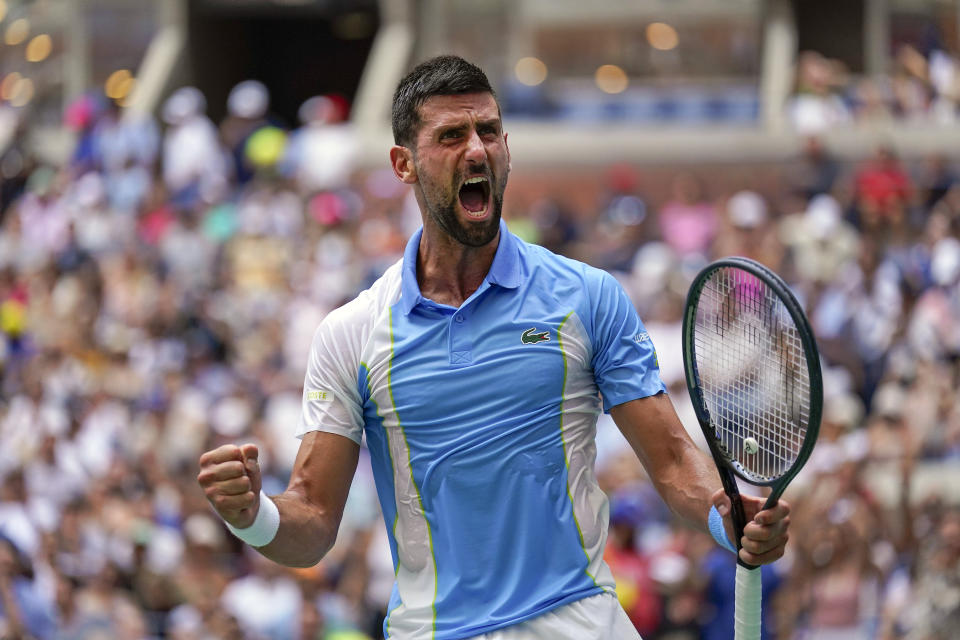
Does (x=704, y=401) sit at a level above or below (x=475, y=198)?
below

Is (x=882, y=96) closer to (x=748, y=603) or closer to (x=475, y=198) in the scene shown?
(x=475, y=198)

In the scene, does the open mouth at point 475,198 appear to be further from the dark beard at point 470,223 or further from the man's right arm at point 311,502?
the man's right arm at point 311,502

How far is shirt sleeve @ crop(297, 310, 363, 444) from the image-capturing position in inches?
138

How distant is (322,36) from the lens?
2122 centimetres

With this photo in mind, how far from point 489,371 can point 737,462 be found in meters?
0.59

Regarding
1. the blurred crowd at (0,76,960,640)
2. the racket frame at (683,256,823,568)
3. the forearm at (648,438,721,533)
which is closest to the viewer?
the racket frame at (683,256,823,568)

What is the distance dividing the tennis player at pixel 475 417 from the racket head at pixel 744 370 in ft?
0.36

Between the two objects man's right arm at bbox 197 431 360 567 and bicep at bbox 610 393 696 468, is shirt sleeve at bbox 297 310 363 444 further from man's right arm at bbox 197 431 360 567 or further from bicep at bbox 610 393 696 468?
bicep at bbox 610 393 696 468

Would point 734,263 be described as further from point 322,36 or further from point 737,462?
point 322,36

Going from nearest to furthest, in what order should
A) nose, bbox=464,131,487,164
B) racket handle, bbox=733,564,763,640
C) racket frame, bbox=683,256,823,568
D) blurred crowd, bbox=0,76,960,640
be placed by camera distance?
racket frame, bbox=683,256,823,568 → racket handle, bbox=733,564,763,640 → nose, bbox=464,131,487,164 → blurred crowd, bbox=0,76,960,640

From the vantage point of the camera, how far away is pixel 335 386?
3.52 m

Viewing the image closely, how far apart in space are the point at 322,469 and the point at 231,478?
0.38m

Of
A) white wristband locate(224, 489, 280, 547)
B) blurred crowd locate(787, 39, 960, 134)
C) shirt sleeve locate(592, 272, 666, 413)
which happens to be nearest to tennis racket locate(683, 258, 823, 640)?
shirt sleeve locate(592, 272, 666, 413)

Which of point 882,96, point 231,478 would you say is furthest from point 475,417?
point 882,96
